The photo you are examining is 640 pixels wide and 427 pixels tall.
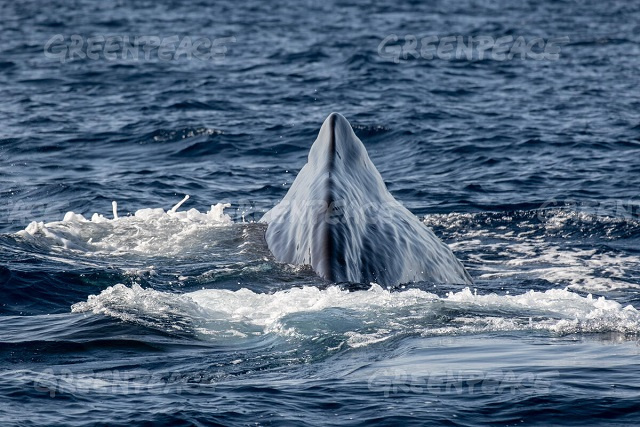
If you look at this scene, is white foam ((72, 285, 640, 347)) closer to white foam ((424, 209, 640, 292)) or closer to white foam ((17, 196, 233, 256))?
white foam ((424, 209, 640, 292))

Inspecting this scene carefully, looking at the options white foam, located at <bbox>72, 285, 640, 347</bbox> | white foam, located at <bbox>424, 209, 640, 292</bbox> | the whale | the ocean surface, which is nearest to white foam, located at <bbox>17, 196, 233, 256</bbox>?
the ocean surface

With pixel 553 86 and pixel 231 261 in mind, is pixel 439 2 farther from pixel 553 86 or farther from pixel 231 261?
pixel 231 261

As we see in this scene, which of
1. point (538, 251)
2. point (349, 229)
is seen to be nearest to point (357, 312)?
point (349, 229)

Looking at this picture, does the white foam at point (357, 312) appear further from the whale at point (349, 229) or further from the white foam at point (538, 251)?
the white foam at point (538, 251)

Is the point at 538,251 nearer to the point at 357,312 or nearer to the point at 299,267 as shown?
the point at 299,267

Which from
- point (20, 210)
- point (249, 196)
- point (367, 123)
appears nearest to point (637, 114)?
point (367, 123)

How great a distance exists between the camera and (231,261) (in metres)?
12.6

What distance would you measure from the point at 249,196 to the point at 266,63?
51.2ft

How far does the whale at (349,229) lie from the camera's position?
10992 millimetres

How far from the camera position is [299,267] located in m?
11.3

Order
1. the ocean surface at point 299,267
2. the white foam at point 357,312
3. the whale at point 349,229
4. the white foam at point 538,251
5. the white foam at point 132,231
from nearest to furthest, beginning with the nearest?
the ocean surface at point 299,267 → the white foam at point 357,312 → the whale at point 349,229 → the white foam at point 538,251 → the white foam at point 132,231

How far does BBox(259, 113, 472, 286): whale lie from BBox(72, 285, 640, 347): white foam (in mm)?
655

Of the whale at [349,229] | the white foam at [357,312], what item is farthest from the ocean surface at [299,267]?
the whale at [349,229]

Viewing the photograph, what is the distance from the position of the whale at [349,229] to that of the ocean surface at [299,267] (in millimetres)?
316
